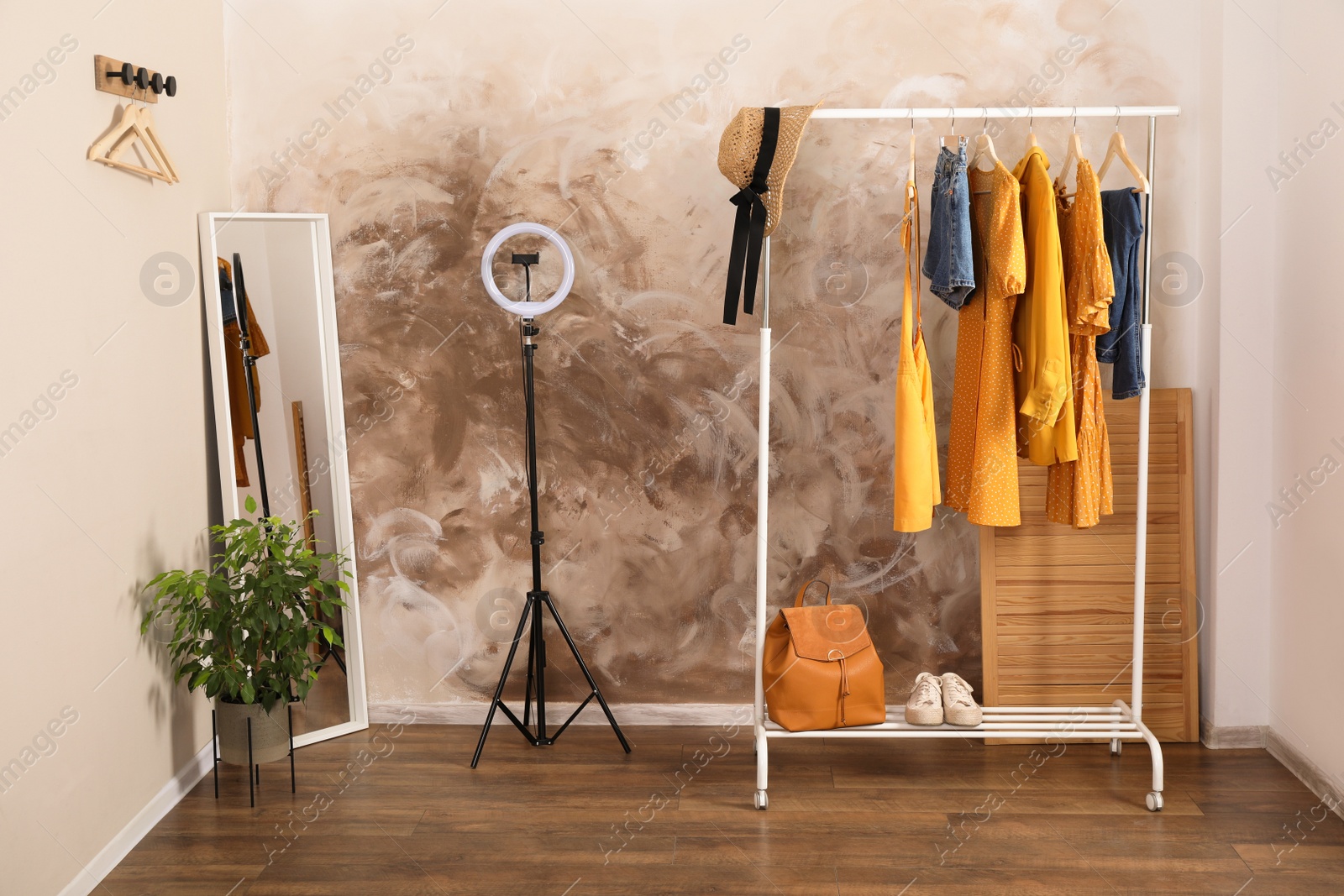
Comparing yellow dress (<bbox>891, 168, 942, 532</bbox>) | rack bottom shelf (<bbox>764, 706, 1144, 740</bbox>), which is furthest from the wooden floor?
yellow dress (<bbox>891, 168, 942, 532</bbox>)

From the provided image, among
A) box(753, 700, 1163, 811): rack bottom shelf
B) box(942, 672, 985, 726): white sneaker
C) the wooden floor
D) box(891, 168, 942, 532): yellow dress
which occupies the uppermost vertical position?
box(891, 168, 942, 532): yellow dress

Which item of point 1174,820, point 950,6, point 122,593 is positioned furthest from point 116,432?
point 1174,820

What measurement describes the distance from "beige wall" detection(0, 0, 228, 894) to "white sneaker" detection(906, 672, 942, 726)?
2.12 meters

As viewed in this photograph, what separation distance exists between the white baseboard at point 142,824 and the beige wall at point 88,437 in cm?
2

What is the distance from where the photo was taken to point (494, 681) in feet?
10.7

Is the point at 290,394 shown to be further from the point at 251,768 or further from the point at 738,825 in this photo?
the point at 738,825

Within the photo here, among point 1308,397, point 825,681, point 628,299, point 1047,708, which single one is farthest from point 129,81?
point 1308,397

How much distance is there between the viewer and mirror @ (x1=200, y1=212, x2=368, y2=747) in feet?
9.73

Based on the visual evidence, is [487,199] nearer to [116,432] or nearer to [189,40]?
[189,40]

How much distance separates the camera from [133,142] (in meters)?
2.53

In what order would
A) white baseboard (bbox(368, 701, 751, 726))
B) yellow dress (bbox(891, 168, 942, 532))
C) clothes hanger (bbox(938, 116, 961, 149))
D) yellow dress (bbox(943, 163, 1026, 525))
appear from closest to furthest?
yellow dress (bbox(943, 163, 1026, 525))
yellow dress (bbox(891, 168, 942, 532))
clothes hanger (bbox(938, 116, 961, 149))
white baseboard (bbox(368, 701, 751, 726))

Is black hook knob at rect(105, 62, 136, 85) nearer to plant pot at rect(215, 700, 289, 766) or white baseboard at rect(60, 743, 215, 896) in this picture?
plant pot at rect(215, 700, 289, 766)

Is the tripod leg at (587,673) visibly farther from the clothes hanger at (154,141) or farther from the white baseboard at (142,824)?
the clothes hanger at (154,141)

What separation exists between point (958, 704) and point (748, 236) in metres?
1.47
